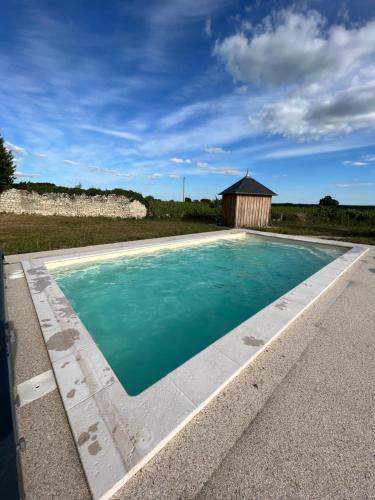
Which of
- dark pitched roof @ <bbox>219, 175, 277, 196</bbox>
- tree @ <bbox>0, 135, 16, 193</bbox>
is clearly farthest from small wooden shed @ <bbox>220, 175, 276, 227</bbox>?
tree @ <bbox>0, 135, 16, 193</bbox>

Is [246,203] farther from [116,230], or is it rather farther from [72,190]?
[72,190]

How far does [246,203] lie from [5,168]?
19.4m

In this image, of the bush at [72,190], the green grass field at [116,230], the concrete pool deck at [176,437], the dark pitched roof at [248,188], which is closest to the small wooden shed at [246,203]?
the dark pitched roof at [248,188]

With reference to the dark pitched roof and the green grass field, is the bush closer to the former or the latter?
the green grass field

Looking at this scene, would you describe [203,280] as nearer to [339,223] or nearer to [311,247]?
[311,247]

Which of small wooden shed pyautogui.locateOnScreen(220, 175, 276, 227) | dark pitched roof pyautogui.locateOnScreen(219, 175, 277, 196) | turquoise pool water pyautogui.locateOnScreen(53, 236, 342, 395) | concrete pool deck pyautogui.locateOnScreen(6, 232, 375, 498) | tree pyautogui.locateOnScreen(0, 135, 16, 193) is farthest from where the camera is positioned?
tree pyautogui.locateOnScreen(0, 135, 16, 193)

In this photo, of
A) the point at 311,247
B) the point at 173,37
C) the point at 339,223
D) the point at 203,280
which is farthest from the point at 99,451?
the point at 339,223

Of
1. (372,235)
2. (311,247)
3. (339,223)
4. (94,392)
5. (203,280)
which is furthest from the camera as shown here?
(339,223)

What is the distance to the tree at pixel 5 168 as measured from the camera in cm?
1819

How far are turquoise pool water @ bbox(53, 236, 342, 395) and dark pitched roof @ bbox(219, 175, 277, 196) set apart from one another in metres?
6.51

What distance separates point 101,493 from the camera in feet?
4.64

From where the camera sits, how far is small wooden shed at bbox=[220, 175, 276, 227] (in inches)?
602

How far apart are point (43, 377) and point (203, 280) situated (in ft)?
16.6

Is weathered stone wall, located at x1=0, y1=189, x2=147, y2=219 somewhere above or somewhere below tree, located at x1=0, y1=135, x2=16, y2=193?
below
